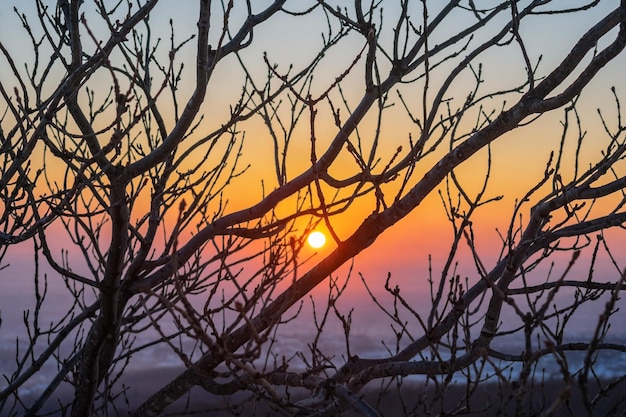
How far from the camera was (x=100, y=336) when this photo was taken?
400 cm

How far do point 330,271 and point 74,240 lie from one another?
2.01 m

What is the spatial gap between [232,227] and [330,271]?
745mm

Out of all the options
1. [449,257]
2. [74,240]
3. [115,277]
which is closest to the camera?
[449,257]

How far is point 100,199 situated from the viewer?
3.76 m

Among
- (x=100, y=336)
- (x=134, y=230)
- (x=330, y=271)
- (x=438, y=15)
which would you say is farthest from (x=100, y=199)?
(x=438, y=15)

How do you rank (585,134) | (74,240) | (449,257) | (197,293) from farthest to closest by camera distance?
1. (197,293)
2. (74,240)
3. (585,134)
4. (449,257)

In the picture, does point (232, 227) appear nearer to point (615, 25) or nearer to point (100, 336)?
point (100, 336)

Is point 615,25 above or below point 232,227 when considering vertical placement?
above

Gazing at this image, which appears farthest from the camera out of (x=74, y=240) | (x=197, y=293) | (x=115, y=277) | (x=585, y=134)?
(x=197, y=293)

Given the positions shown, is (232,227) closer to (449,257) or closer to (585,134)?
(449,257)

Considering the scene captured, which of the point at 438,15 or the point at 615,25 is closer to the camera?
the point at 615,25

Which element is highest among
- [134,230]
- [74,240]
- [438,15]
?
[438,15]

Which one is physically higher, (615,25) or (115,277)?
(615,25)

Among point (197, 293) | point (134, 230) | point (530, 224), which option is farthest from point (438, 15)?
point (197, 293)
